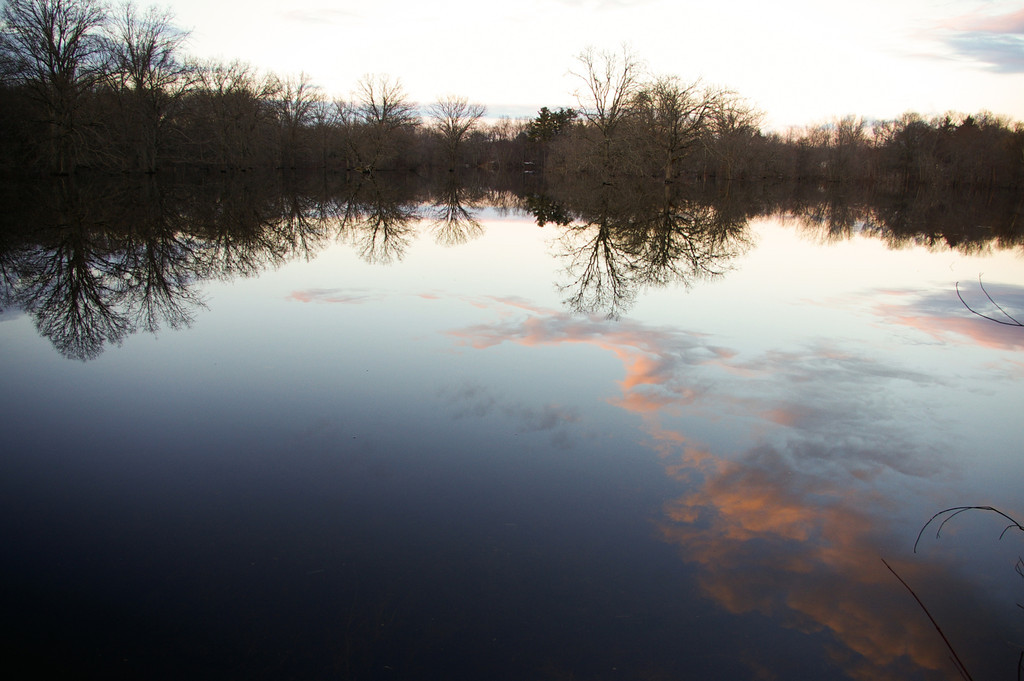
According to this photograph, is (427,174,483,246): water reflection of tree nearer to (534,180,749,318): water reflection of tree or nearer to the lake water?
(534,180,749,318): water reflection of tree

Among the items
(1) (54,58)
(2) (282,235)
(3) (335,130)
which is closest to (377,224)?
(2) (282,235)

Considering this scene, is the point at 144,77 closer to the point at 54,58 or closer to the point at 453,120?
the point at 54,58

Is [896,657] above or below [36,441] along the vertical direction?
below

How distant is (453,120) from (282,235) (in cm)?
5870

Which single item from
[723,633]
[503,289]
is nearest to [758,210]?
[503,289]

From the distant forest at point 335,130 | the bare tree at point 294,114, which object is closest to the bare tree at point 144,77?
the distant forest at point 335,130

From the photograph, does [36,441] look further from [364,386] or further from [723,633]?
[723,633]

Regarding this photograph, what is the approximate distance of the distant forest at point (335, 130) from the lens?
3106 centimetres

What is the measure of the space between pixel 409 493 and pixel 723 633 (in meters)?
1.94

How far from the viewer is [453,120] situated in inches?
2749

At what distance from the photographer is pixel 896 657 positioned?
266 centimetres

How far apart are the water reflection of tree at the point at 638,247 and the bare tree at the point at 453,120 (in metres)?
47.2

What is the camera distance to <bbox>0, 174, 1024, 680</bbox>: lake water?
8.71 feet

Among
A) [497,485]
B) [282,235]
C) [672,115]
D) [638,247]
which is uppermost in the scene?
[672,115]
